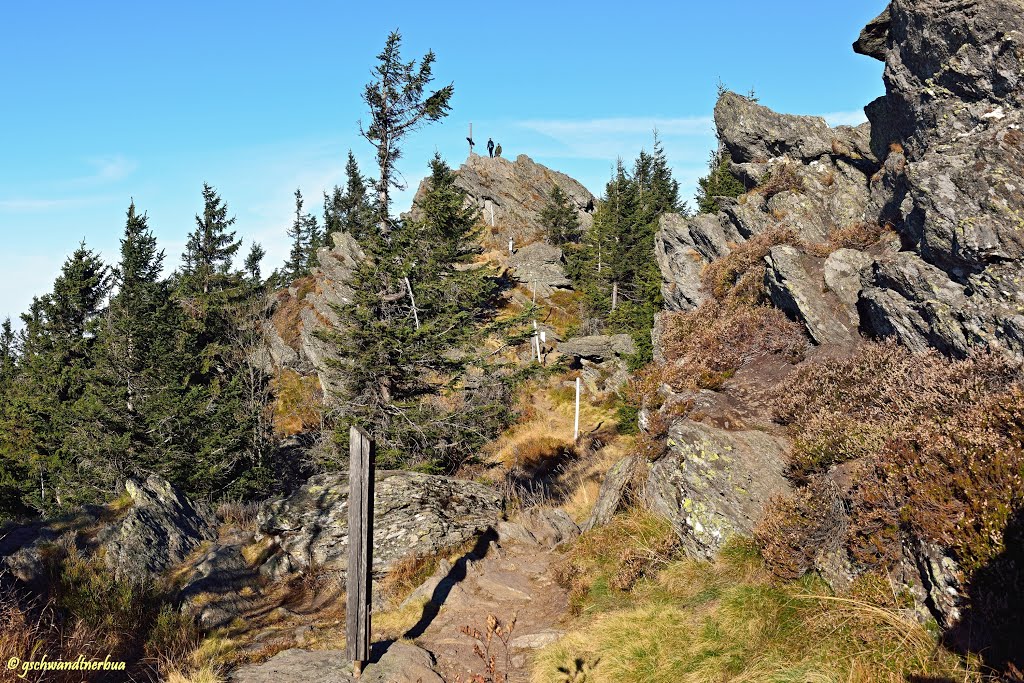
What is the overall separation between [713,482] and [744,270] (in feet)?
42.4

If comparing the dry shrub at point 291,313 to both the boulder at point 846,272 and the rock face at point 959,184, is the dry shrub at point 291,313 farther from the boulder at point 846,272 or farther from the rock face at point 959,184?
the rock face at point 959,184

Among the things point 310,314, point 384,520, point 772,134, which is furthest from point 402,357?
point 310,314

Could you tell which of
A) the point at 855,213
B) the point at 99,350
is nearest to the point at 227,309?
the point at 99,350

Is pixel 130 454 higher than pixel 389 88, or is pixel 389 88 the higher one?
pixel 389 88

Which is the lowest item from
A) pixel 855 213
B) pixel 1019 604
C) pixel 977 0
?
pixel 1019 604

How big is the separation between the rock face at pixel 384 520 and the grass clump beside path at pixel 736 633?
12.2 feet

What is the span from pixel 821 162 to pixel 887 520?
20.3 meters

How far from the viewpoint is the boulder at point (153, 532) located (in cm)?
975

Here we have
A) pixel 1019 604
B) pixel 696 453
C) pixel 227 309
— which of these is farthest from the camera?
pixel 227 309

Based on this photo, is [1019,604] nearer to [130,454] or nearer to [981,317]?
[981,317]

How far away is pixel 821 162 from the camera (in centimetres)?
2222

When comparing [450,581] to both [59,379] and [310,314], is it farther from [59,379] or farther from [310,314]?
[310,314]

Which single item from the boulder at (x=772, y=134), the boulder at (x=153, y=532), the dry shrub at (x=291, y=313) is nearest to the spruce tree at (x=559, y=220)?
the dry shrub at (x=291, y=313)

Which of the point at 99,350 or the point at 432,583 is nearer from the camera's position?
the point at 432,583
